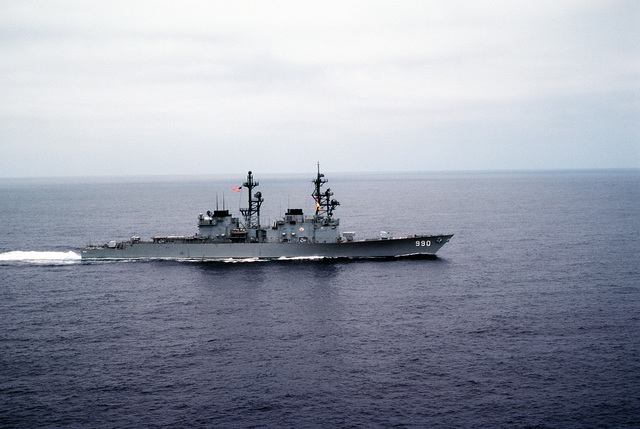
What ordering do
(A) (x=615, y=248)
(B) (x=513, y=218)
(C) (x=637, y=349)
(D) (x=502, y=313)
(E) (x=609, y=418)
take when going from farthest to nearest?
(B) (x=513, y=218)
(A) (x=615, y=248)
(D) (x=502, y=313)
(C) (x=637, y=349)
(E) (x=609, y=418)

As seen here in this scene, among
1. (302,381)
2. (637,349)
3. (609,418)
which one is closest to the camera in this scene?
(609,418)

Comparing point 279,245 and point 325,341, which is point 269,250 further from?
point 325,341

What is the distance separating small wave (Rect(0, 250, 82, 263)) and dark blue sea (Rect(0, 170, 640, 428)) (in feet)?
1.45

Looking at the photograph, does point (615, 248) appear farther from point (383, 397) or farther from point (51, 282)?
point (51, 282)

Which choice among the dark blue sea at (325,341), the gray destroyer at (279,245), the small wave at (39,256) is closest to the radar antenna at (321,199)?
the gray destroyer at (279,245)

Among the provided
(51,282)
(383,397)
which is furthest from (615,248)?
(51,282)

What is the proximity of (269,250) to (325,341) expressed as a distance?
37.1 metres

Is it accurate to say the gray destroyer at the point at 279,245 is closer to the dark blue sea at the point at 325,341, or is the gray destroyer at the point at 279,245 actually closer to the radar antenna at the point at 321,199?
the radar antenna at the point at 321,199

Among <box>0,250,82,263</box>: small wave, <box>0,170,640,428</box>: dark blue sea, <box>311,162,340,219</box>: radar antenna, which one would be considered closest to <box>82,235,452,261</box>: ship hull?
<box>0,250,82,263</box>: small wave

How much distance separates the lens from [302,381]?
36.8 metres

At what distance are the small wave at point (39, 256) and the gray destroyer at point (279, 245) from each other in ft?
7.56

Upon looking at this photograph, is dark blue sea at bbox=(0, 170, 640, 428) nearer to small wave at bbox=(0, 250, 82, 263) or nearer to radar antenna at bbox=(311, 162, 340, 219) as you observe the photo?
small wave at bbox=(0, 250, 82, 263)

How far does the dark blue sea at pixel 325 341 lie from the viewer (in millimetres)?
32906

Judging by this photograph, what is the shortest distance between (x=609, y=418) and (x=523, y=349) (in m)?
9.85
